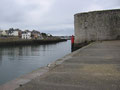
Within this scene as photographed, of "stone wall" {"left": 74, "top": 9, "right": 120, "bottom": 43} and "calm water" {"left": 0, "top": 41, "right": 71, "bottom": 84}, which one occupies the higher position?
"stone wall" {"left": 74, "top": 9, "right": 120, "bottom": 43}

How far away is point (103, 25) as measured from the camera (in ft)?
52.6

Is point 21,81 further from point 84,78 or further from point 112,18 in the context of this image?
point 112,18

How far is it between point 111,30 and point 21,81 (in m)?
15.1

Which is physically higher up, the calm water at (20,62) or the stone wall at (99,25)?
the stone wall at (99,25)

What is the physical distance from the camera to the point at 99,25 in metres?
16.1

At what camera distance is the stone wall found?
51.2 feet

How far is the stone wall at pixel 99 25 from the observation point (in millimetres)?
15594

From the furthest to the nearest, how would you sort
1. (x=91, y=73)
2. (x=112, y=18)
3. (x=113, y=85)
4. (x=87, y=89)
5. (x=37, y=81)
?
(x=112, y=18) < (x=91, y=73) < (x=37, y=81) < (x=113, y=85) < (x=87, y=89)

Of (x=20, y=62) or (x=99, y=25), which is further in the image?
(x=99, y=25)

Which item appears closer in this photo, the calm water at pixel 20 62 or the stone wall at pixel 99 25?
the calm water at pixel 20 62

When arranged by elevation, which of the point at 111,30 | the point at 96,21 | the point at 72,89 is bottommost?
the point at 72,89

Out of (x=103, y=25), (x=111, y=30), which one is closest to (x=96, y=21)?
(x=103, y=25)

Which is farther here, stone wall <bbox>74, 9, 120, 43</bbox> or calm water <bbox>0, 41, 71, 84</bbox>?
stone wall <bbox>74, 9, 120, 43</bbox>

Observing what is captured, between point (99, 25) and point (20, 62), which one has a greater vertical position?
point (99, 25)
